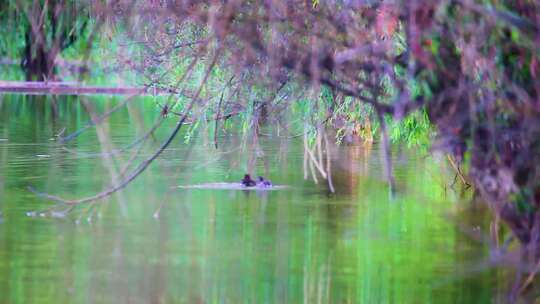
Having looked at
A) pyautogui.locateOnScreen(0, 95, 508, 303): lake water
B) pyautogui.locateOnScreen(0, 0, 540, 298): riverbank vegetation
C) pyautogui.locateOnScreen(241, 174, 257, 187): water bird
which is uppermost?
pyautogui.locateOnScreen(0, 0, 540, 298): riverbank vegetation

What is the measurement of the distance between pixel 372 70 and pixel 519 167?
0.90 metres

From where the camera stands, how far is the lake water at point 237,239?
9.80 metres

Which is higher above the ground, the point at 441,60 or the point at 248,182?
the point at 441,60

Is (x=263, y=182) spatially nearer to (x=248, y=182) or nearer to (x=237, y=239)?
(x=248, y=182)

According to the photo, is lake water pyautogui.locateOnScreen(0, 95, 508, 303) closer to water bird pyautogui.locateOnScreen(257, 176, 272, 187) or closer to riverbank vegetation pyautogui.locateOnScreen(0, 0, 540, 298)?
water bird pyautogui.locateOnScreen(257, 176, 272, 187)

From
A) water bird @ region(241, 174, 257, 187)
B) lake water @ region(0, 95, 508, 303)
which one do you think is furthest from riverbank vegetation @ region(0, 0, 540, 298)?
water bird @ region(241, 174, 257, 187)

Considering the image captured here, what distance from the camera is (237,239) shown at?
40.1ft

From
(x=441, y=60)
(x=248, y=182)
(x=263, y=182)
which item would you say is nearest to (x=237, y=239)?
(x=248, y=182)

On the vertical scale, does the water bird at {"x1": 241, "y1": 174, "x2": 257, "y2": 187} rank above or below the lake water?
above

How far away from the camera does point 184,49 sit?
11.6 metres

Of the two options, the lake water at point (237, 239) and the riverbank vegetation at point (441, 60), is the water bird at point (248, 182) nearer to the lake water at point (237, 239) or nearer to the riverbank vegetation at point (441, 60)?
the lake water at point (237, 239)

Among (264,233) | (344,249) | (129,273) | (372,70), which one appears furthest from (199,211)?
(372,70)

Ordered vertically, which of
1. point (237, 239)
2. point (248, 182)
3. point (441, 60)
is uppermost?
point (441, 60)

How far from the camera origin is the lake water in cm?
980
